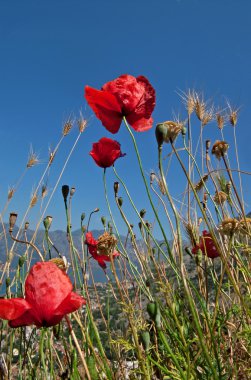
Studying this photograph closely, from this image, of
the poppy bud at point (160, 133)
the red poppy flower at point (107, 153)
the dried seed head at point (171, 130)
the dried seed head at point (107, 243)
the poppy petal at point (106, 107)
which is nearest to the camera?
the poppy bud at point (160, 133)

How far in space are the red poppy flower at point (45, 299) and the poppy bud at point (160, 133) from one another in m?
0.54

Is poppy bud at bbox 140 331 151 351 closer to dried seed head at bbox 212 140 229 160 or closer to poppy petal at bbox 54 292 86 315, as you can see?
poppy petal at bbox 54 292 86 315

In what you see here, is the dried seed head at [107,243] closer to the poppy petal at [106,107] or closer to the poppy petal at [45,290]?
the poppy petal at [106,107]

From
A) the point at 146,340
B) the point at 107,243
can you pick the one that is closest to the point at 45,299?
the point at 146,340

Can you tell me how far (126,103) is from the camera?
6.55ft

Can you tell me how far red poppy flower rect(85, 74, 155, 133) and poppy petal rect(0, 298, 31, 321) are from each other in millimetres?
1054

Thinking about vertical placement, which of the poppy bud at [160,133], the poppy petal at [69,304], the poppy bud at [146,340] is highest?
the poppy bud at [160,133]

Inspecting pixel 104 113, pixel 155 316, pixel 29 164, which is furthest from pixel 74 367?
pixel 29 164

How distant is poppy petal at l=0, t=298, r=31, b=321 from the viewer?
1.17 m

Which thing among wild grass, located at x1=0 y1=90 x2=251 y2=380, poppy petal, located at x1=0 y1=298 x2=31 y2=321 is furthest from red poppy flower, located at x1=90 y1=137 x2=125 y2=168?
poppy petal, located at x1=0 y1=298 x2=31 y2=321

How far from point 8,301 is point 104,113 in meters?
1.12

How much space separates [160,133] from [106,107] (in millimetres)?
756

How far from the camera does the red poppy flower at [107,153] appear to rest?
8.43ft

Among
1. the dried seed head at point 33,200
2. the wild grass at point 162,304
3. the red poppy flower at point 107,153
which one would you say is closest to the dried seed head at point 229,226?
the wild grass at point 162,304
